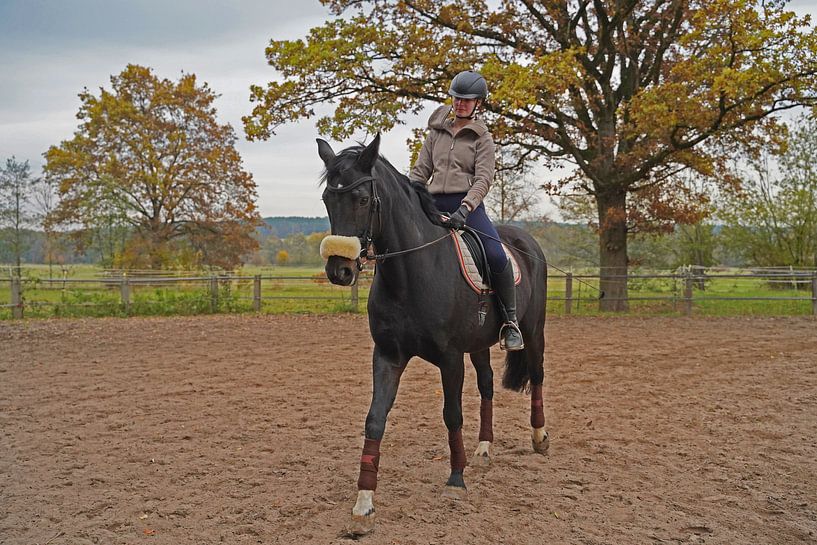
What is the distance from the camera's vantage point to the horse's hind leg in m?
5.03

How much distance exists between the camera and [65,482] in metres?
4.41

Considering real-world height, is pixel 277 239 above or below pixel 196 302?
above

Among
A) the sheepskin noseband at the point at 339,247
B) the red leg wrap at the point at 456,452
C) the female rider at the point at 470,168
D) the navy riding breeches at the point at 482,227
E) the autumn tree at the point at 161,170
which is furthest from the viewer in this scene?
the autumn tree at the point at 161,170

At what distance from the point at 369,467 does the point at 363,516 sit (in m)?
0.33

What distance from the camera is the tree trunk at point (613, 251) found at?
56.7 ft

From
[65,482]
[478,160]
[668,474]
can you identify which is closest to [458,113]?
[478,160]

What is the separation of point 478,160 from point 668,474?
2.82 meters

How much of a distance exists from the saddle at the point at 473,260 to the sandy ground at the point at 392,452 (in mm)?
1489

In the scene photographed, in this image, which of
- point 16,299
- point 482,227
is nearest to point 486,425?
point 482,227

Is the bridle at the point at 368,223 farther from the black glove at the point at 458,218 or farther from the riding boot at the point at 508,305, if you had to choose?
the riding boot at the point at 508,305

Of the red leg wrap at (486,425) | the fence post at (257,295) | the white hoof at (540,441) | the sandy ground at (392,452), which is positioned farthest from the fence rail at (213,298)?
the red leg wrap at (486,425)

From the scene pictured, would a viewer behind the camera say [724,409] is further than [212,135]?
No

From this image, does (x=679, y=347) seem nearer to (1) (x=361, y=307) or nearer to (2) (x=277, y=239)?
(1) (x=361, y=307)

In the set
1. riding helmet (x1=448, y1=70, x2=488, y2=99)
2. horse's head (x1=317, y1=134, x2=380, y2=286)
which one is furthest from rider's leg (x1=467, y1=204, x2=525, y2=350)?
horse's head (x1=317, y1=134, x2=380, y2=286)
